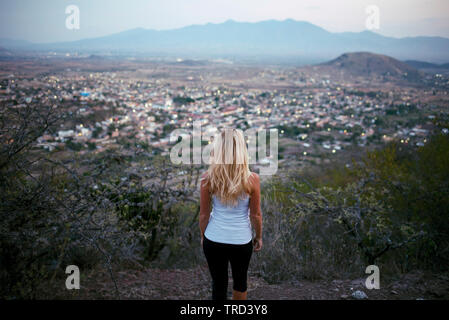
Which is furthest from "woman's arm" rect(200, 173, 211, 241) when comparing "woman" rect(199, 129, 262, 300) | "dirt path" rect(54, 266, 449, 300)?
"dirt path" rect(54, 266, 449, 300)

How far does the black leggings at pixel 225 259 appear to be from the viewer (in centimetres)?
Result: 206

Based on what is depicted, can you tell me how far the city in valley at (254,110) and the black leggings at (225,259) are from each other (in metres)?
3.76

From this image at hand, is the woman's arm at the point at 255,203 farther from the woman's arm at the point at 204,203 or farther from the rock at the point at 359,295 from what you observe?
the rock at the point at 359,295

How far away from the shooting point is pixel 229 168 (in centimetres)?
201

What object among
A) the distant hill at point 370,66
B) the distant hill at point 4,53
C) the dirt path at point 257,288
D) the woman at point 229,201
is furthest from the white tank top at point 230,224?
the distant hill at point 370,66

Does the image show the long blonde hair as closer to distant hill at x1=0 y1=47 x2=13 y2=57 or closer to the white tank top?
the white tank top

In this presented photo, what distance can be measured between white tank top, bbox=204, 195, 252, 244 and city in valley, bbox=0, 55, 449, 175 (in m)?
3.70

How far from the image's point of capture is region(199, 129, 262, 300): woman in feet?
6.59

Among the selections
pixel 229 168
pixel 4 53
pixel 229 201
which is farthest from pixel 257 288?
pixel 4 53

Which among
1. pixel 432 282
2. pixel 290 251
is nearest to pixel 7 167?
pixel 290 251

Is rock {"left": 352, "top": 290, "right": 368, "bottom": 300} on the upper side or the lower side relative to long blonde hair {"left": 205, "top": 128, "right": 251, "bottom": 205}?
lower

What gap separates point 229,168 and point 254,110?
88.0 feet

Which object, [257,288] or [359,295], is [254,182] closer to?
[257,288]

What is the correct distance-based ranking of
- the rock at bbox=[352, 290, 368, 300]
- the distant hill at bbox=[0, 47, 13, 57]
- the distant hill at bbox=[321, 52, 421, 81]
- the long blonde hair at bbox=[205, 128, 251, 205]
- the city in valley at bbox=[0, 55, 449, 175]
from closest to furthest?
1. the long blonde hair at bbox=[205, 128, 251, 205]
2. the rock at bbox=[352, 290, 368, 300]
3. the city in valley at bbox=[0, 55, 449, 175]
4. the distant hill at bbox=[0, 47, 13, 57]
5. the distant hill at bbox=[321, 52, 421, 81]
